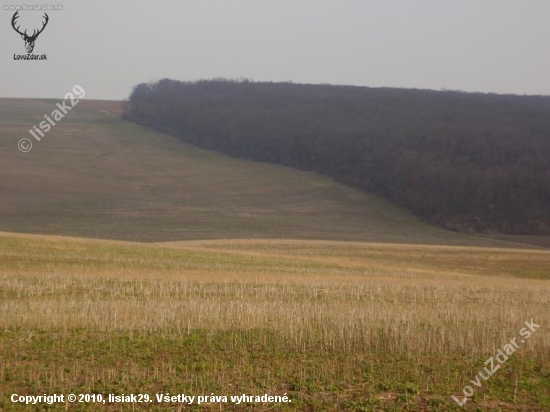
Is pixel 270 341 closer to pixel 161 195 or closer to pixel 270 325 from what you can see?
pixel 270 325

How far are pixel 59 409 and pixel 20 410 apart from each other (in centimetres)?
40

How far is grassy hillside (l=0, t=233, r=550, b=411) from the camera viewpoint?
25.6ft

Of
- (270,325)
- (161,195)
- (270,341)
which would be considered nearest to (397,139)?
(161,195)

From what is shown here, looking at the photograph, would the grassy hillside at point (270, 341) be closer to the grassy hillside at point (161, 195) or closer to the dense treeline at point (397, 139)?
the grassy hillside at point (161, 195)

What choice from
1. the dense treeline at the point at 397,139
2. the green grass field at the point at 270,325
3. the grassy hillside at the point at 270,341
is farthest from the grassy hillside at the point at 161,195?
the grassy hillside at the point at 270,341

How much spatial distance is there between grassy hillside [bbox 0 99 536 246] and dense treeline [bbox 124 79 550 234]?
3813 mm

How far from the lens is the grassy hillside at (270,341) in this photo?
7.80 metres

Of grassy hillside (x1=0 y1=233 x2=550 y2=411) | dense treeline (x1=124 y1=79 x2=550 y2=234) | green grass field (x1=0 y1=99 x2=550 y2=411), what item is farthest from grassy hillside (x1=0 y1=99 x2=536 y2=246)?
grassy hillside (x1=0 y1=233 x2=550 y2=411)

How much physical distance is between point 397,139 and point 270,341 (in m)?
75.7

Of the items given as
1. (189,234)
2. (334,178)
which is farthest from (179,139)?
(189,234)

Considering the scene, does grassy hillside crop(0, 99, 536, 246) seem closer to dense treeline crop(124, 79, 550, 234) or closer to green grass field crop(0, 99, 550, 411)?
dense treeline crop(124, 79, 550, 234)

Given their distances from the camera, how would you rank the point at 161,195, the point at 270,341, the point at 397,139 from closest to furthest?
the point at 270,341 < the point at 161,195 < the point at 397,139

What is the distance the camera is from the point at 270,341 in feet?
33.2

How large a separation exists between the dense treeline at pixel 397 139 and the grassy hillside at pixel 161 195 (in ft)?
12.5
